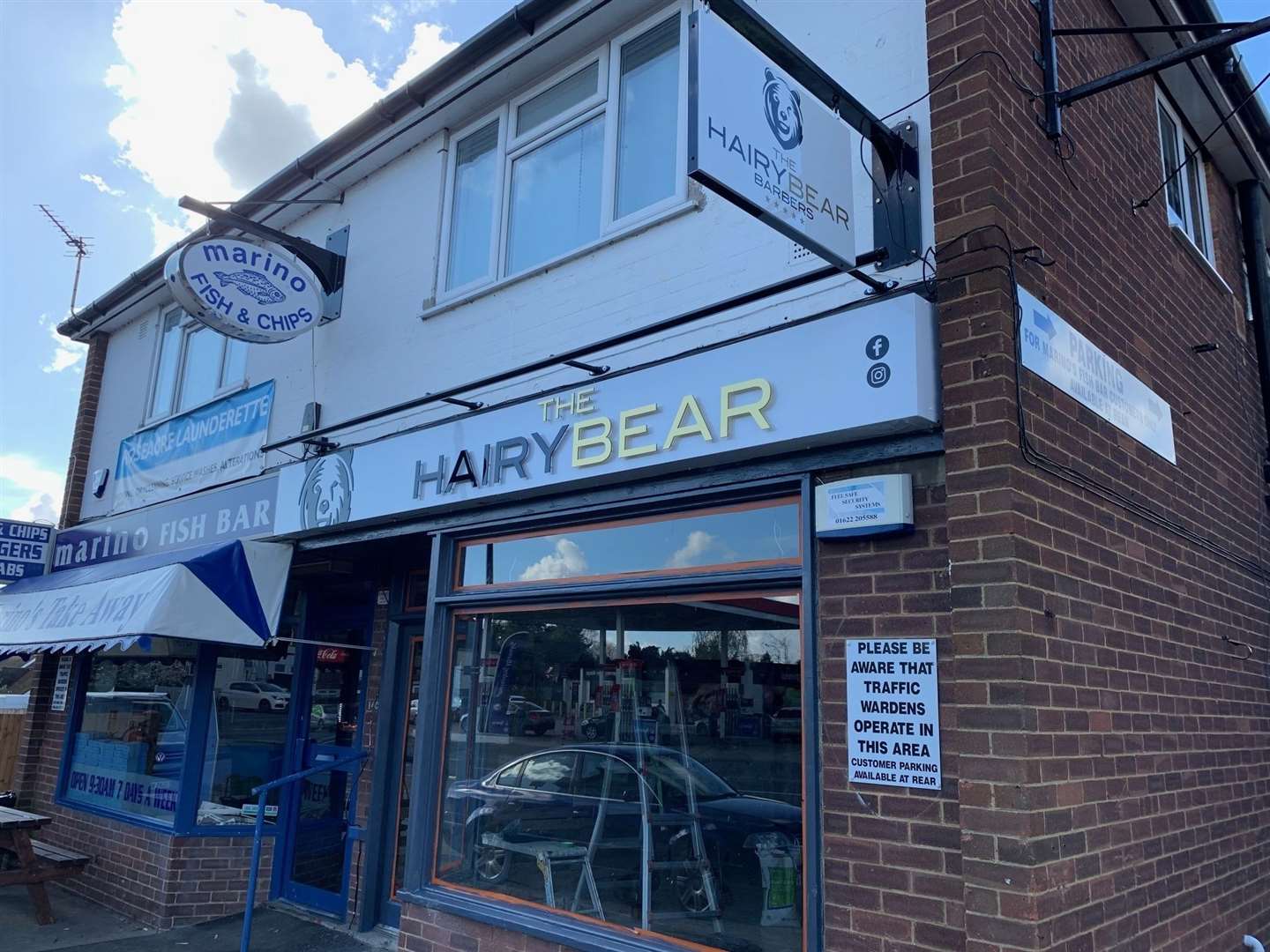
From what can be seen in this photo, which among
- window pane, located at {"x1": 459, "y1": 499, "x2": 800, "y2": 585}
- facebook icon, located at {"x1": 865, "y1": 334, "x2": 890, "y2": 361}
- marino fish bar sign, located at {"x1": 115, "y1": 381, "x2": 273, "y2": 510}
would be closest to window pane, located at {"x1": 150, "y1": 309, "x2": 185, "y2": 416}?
marino fish bar sign, located at {"x1": 115, "y1": 381, "x2": 273, "y2": 510}

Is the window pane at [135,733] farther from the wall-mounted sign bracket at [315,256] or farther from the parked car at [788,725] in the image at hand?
the parked car at [788,725]

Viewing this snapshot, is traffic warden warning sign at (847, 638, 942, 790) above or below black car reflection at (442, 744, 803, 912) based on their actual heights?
above

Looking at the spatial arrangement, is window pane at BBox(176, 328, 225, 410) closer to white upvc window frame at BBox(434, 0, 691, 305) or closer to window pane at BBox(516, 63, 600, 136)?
white upvc window frame at BBox(434, 0, 691, 305)

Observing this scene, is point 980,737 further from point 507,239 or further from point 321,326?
point 321,326

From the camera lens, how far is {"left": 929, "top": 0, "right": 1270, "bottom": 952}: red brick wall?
12.0 feet

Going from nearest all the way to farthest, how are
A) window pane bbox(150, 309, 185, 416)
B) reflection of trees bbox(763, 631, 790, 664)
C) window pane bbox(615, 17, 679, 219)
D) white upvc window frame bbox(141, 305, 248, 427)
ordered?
reflection of trees bbox(763, 631, 790, 664)
window pane bbox(615, 17, 679, 219)
white upvc window frame bbox(141, 305, 248, 427)
window pane bbox(150, 309, 185, 416)

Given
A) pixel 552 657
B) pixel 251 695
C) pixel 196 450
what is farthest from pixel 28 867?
pixel 552 657

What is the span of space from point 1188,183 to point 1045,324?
13.3 ft

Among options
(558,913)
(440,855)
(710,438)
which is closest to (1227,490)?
(710,438)

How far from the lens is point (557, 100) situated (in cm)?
679

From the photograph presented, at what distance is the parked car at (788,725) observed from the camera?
172 inches

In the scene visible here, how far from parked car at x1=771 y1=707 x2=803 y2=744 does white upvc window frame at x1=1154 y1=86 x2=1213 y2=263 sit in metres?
4.50

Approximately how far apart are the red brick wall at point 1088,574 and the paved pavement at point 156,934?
5.02 meters

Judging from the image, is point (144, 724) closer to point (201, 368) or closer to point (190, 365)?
point (201, 368)
